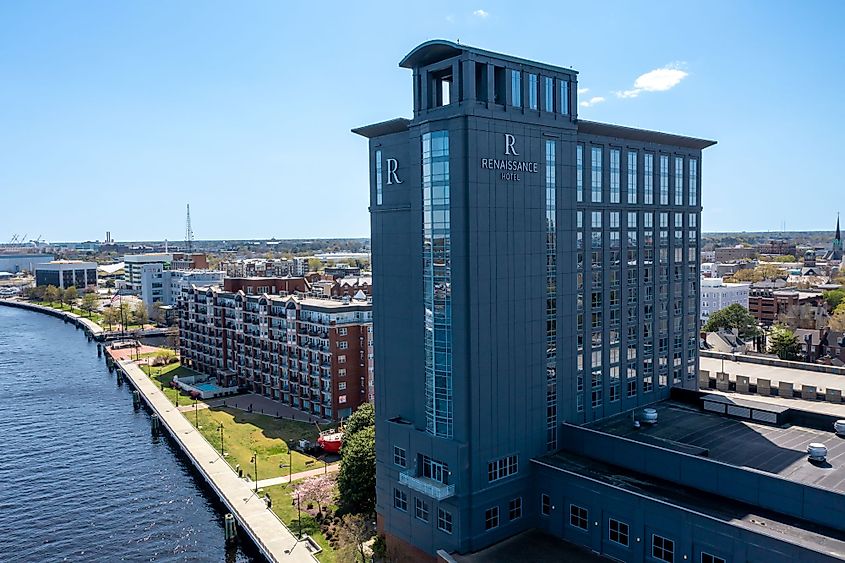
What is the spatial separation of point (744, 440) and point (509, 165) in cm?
3028

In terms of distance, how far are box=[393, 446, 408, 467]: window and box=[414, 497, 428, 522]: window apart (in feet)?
10.3

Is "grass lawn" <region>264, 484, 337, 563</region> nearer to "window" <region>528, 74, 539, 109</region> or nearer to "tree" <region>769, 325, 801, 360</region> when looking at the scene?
"window" <region>528, 74, 539, 109</region>

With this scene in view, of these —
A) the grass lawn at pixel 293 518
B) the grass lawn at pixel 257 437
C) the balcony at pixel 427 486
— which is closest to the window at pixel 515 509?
the balcony at pixel 427 486

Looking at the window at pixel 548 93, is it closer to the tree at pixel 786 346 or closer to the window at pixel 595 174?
the window at pixel 595 174

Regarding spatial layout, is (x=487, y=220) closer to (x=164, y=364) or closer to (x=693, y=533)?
(x=693, y=533)

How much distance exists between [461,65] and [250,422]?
71613 millimetres

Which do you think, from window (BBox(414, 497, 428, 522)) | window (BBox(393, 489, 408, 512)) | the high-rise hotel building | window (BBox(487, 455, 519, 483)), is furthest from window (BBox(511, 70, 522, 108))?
window (BBox(393, 489, 408, 512))

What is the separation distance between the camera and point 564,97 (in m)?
55.2

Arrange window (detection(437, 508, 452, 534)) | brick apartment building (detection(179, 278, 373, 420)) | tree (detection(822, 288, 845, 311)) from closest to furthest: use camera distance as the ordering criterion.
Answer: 1. window (detection(437, 508, 452, 534))
2. brick apartment building (detection(179, 278, 373, 420))
3. tree (detection(822, 288, 845, 311))

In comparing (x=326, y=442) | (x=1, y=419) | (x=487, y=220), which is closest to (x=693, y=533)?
(x=487, y=220)

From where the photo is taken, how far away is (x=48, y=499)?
7819 cm

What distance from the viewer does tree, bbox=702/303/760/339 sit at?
137 meters

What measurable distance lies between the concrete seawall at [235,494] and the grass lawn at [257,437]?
73.8 inches

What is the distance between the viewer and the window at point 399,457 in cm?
5412
